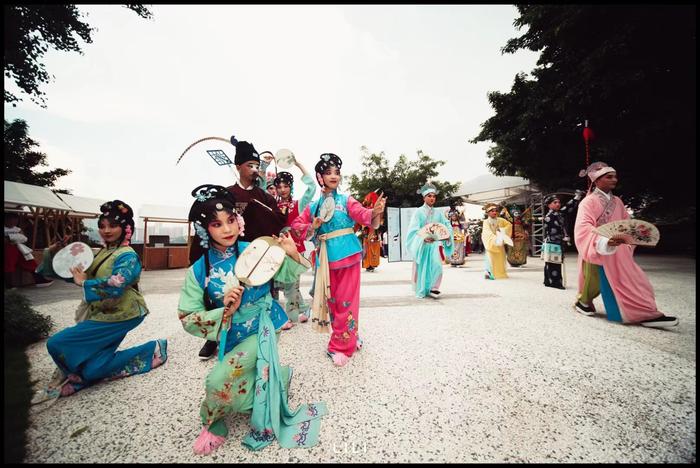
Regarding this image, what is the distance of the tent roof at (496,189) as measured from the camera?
50.7 feet

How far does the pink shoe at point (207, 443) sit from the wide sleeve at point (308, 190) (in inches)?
79.4

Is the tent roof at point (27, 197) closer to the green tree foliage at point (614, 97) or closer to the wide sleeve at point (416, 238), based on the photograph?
the wide sleeve at point (416, 238)

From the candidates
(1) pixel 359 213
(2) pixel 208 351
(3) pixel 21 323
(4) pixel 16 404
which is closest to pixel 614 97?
(1) pixel 359 213

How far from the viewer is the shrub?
3041 millimetres

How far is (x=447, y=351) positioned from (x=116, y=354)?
3276 millimetres

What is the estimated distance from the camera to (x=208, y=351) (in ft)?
9.23

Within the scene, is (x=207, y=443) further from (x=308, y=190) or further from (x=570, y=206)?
(x=570, y=206)

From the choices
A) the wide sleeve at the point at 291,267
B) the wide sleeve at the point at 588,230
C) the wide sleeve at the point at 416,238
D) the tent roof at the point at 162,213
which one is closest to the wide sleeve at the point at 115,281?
the wide sleeve at the point at 291,267

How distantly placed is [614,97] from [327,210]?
10.5 m

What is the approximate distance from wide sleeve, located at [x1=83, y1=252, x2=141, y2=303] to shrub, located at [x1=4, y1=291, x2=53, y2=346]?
212 centimetres

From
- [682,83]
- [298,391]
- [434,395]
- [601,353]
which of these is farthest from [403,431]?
[682,83]

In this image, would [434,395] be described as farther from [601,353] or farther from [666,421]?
[601,353]

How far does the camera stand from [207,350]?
2.81 metres

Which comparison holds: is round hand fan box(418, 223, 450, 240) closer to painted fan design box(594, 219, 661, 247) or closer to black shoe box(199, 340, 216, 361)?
painted fan design box(594, 219, 661, 247)
